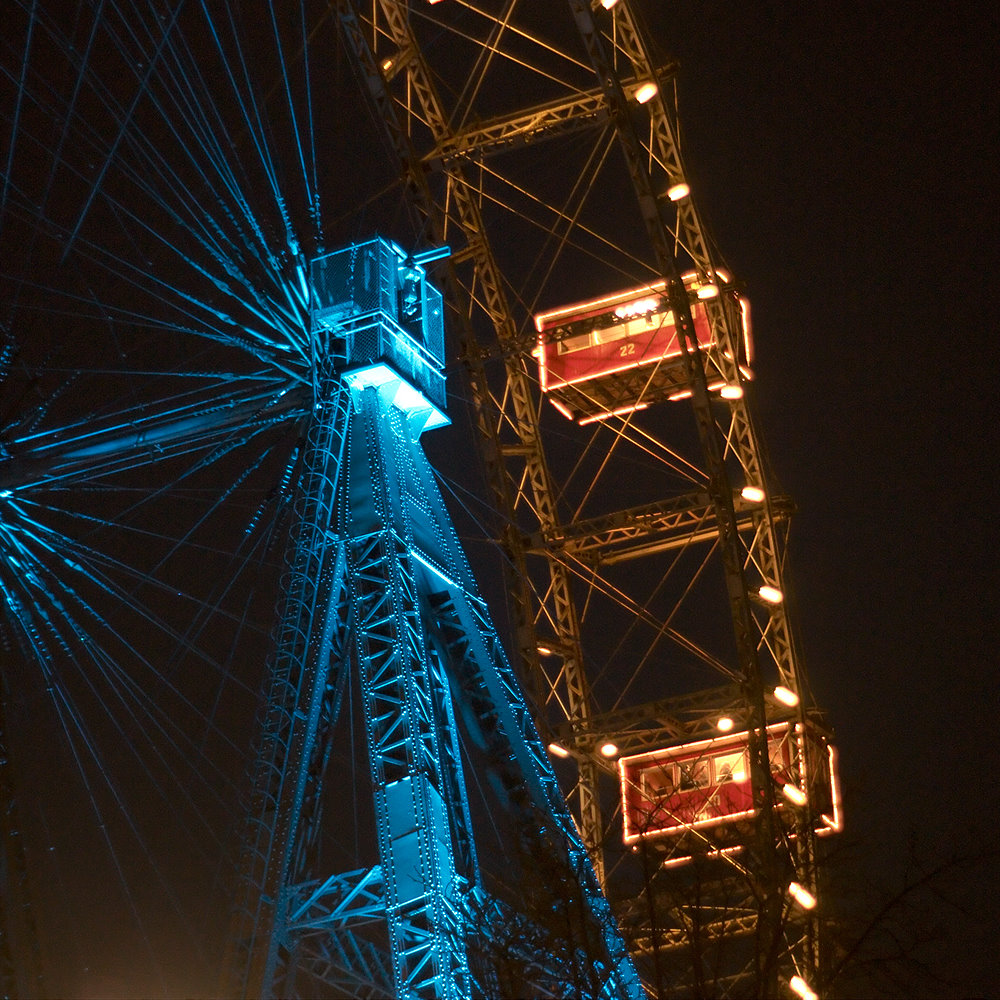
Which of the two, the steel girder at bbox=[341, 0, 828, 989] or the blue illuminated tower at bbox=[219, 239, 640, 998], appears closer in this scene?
the blue illuminated tower at bbox=[219, 239, 640, 998]

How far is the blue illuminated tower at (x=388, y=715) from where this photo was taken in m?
15.9

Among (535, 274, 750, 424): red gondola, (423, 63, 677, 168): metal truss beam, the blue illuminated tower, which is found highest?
(423, 63, 677, 168): metal truss beam

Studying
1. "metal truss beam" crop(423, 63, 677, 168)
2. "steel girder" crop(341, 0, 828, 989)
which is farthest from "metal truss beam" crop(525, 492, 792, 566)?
"metal truss beam" crop(423, 63, 677, 168)

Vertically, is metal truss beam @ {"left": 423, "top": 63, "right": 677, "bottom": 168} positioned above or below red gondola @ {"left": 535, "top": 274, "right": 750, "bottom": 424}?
above

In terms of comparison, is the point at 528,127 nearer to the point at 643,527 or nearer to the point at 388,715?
the point at 643,527

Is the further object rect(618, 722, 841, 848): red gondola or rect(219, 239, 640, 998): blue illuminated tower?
rect(618, 722, 841, 848): red gondola

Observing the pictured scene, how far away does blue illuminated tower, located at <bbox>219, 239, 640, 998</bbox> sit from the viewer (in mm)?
15906

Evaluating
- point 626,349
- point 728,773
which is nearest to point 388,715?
point 728,773

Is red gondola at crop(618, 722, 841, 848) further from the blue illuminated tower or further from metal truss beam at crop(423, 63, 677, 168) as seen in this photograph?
metal truss beam at crop(423, 63, 677, 168)

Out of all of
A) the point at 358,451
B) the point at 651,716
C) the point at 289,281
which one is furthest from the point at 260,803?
the point at 651,716

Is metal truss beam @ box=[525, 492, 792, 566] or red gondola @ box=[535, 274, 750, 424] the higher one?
red gondola @ box=[535, 274, 750, 424]

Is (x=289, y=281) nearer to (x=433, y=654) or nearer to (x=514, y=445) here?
(x=433, y=654)

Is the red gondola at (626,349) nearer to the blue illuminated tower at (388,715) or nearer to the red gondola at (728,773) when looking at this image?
the red gondola at (728,773)

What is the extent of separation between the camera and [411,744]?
53.8ft
